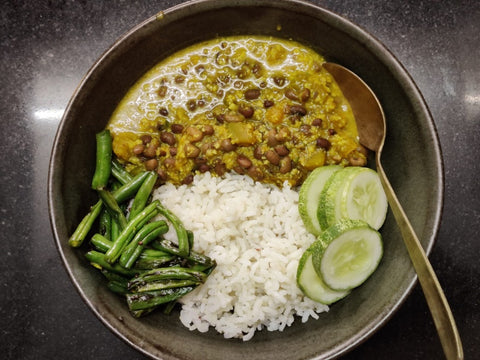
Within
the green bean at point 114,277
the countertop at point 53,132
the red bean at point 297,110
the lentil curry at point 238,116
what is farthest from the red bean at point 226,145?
the countertop at point 53,132

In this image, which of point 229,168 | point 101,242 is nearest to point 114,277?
point 101,242

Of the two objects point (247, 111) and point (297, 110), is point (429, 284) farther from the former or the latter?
point (247, 111)

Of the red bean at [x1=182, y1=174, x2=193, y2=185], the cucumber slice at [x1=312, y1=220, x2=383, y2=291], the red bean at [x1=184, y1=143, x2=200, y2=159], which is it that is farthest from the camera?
the red bean at [x1=182, y1=174, x2=193, y2=185]

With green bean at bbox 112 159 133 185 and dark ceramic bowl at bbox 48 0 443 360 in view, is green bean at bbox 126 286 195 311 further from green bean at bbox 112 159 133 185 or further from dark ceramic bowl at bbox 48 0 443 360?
green bean at bbox 112 159 133 185

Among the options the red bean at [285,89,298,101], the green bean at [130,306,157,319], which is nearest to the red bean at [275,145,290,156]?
the red bean at [285,89,298,101]

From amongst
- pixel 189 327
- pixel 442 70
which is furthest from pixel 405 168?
pixel 189 327

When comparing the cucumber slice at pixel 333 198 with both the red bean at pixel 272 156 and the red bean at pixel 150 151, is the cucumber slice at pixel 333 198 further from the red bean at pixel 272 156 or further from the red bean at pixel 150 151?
the red bean at pixel 150 151
